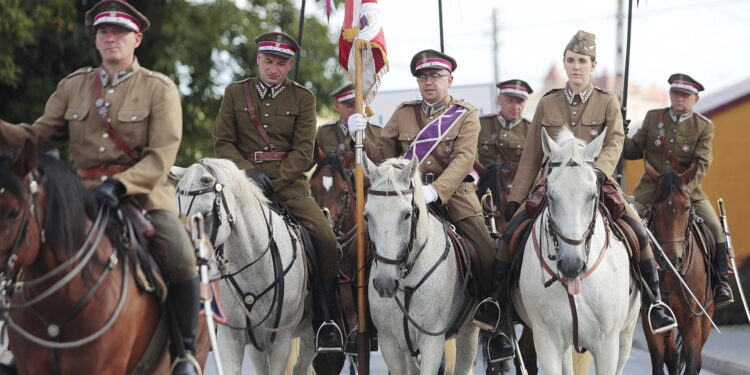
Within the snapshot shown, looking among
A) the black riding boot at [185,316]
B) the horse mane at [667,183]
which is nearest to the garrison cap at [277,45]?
the black riding boot at [185,316]

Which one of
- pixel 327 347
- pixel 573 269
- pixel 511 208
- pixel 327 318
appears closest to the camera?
pixel 573 269

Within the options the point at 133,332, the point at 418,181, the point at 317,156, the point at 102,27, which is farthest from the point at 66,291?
the point at 317,156

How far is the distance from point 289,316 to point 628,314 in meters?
2.74

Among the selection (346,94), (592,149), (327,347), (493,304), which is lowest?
(327,347)

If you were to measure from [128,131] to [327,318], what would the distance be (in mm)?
3376

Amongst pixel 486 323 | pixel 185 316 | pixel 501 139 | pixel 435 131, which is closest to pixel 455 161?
pixel 435 131

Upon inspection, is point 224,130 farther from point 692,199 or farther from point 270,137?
point 692,199

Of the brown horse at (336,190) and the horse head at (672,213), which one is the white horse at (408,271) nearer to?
the brown horse at (336,190)

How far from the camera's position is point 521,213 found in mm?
9844

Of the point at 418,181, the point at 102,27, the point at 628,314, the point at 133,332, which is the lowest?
the point at 628,314

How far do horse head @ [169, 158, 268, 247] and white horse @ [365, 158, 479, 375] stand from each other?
98 centimetres

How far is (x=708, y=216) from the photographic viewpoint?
42.2 ft

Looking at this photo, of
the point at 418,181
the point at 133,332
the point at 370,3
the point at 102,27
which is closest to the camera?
the point at 133,332

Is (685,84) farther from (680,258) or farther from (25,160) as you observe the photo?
(25,160)
